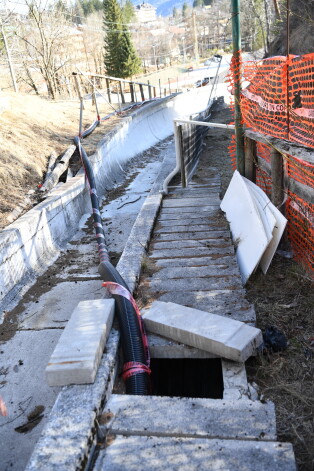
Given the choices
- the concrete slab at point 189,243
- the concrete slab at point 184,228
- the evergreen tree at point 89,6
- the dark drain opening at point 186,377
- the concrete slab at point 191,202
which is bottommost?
the dark drain opening at point 186,377

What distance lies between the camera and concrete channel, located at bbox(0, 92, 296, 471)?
2340mm

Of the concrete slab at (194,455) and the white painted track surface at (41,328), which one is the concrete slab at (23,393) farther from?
the concrete slab at (194,455)

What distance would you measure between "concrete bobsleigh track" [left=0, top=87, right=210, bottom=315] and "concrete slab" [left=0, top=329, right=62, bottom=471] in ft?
2.52

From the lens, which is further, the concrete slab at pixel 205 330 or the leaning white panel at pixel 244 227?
the leaning white panel at pixel 244 227

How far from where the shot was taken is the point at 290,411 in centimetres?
272

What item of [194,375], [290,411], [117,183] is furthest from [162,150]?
[290,411]

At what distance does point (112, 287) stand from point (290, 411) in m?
Result: 2.00

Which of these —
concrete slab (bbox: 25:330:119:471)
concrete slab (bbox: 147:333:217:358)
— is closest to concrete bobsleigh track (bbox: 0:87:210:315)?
concrete slab (bbox: 147:333:217:358)

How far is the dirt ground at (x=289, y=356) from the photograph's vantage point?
2570 millimetres

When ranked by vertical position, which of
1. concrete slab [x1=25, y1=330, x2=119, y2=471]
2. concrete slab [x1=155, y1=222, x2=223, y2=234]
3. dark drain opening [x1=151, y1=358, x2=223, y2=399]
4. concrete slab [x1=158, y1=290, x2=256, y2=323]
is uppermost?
concrete slab [x1=25, y1=330, x2=119, y2=471]

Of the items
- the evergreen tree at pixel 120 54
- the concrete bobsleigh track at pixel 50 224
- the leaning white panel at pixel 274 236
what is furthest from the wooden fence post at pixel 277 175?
the evergreen tree at pixel 120 54

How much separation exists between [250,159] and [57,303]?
137 inches

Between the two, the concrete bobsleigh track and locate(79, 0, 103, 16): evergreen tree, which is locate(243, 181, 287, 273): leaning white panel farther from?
locate(79, 0, 103, 16): evergreen tree

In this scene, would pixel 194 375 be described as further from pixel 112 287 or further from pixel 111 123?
pixel 111 123
